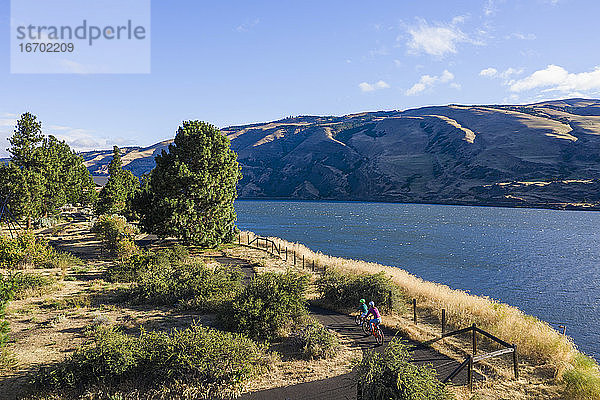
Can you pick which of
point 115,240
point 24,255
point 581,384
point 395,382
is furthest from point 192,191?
point 581,384

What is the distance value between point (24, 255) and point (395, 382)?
88.4 ft

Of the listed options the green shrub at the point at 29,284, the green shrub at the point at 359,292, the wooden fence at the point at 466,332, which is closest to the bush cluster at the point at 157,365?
the wooden fence at the point at 466,332

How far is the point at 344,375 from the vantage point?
12211mm

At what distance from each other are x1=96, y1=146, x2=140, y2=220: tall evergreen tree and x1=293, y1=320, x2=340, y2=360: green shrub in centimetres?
3679

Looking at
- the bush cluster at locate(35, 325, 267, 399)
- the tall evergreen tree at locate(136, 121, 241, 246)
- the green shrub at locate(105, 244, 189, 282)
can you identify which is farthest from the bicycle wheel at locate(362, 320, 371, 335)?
the tall evergreen tree at locate(136, 121, 241, 246)

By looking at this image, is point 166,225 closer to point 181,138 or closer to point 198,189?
point 198,189

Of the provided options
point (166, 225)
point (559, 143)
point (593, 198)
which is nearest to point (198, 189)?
point (166, 225)

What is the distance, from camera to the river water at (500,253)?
107ft

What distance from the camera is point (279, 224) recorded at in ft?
295

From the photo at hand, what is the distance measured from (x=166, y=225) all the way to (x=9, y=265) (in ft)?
36.9

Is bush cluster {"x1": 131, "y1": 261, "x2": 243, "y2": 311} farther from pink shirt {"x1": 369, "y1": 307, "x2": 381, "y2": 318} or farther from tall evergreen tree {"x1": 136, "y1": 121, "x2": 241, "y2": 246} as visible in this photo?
tall evergreen tree {"x1": 136, "y1": 121, "x2": 241, "y2": 246}

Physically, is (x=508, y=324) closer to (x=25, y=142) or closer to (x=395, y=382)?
(x=395, y=382)

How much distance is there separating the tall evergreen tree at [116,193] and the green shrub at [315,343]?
36.8 metres

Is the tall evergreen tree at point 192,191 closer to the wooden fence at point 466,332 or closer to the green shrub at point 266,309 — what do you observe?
the wooden fence at point 466,332
